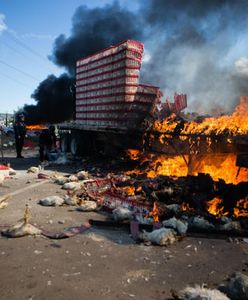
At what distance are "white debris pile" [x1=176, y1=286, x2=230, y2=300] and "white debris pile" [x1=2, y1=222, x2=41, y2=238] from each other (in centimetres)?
281

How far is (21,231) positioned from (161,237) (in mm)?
2230

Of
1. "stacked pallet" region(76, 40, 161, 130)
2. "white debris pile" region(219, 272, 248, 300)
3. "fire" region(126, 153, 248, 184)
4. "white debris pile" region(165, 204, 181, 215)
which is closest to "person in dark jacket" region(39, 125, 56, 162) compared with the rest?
"stacked pallet" region(76, 40, 161, 130)

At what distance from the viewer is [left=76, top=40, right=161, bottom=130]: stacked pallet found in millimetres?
12211

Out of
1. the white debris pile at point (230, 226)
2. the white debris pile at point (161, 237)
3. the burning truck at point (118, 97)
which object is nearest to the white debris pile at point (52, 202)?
the white debris pile at point (161, 237)

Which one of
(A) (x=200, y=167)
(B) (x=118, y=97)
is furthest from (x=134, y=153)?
(A) (x=200, y=167)

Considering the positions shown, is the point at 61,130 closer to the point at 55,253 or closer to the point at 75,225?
the point at 75,225

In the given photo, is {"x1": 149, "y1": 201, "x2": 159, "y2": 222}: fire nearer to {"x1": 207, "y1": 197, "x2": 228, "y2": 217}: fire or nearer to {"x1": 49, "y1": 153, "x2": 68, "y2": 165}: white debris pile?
{"x1": 207, "y1": 197, "x2": 228, "y2": 217}: fire

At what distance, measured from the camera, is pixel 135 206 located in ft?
22.5

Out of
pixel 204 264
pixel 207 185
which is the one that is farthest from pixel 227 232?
pixel 207 185

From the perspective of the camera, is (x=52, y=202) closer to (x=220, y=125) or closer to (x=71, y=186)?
(x=71, y=186)

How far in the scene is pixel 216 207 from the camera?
715 cm

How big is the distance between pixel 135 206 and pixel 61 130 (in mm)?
13504

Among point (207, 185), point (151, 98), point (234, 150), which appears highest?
point (151, 98)

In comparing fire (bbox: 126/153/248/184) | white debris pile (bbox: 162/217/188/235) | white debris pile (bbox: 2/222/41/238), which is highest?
fire (bbox: 126/153/248/184)
